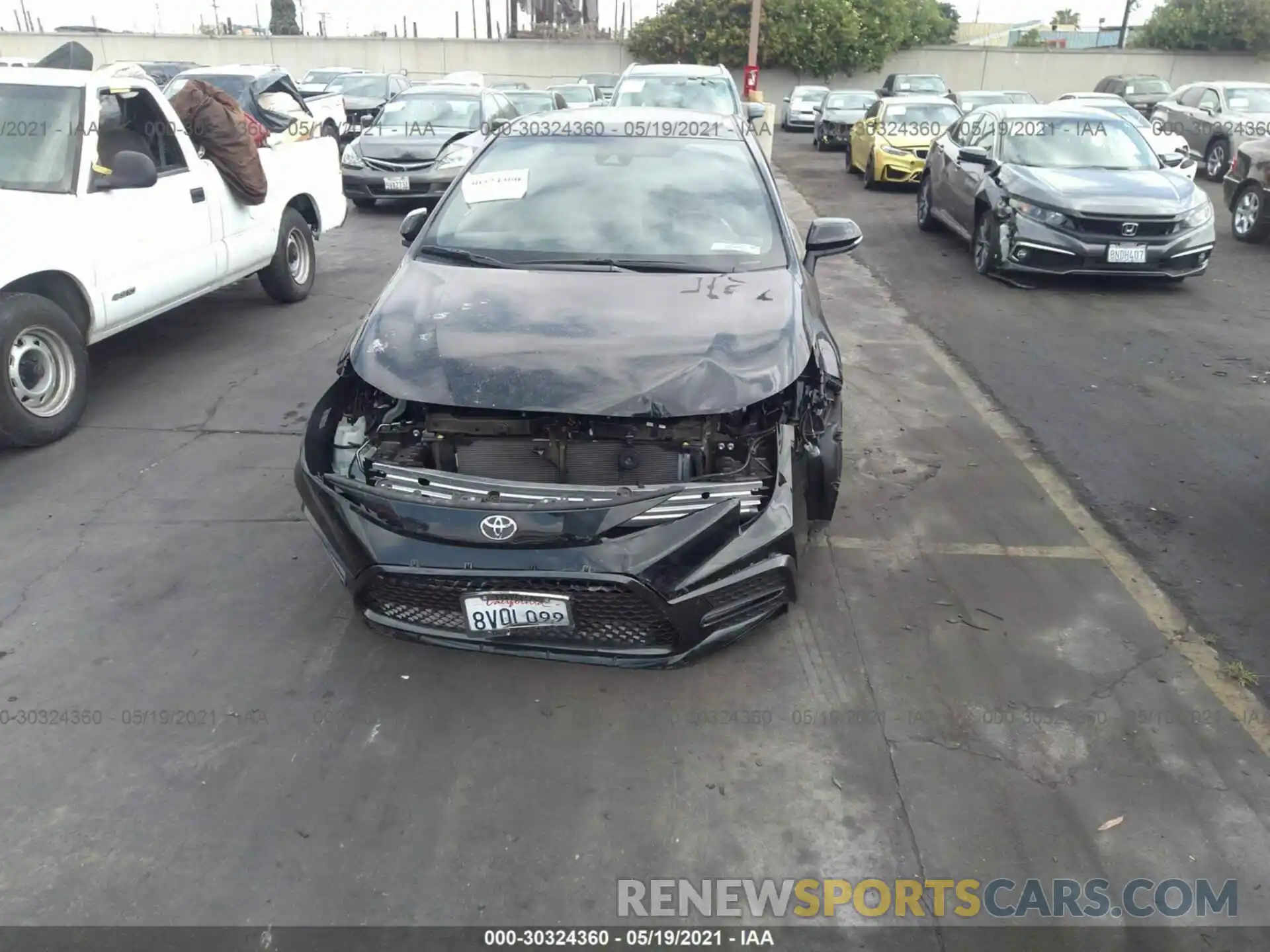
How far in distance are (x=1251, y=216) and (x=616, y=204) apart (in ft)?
32.5

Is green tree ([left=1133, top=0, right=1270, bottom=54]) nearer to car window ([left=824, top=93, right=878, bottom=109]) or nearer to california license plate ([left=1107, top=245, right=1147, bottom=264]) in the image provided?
car window ([left=824, top=93, right=878, bottom=109])

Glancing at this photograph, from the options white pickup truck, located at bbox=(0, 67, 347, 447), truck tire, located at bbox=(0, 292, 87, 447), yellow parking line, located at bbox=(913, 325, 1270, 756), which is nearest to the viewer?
yellow parking line, located at bbox=(913, 325, 1270, 756)

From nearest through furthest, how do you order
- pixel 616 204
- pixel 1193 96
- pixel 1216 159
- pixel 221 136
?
pixel 616 204, pixel 221 136, pixel 1216 159, pixel 1193 96

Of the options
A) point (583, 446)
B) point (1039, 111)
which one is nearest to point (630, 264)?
point (583, 446)

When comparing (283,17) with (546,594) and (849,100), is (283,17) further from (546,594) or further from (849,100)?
(546,594)

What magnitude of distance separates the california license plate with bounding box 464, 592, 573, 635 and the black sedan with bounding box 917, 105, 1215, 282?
23.8 ft

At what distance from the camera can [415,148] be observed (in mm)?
12625

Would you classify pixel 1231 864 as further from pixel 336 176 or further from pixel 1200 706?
pixel 336 176

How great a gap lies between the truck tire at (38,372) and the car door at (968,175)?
824 cm

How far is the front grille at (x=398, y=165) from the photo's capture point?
40.9 feet

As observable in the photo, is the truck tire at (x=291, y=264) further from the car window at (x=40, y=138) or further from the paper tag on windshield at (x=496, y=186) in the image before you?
the paper tag on windshield at (x=496, y=186)

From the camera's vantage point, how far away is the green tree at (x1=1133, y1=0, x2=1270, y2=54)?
113 ft

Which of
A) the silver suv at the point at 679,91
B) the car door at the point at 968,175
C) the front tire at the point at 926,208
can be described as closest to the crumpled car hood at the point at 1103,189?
the car door at the point at 968,175

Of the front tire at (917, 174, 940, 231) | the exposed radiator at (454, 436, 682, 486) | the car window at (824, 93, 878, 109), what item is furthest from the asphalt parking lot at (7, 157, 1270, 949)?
the car window at (824, 93, 878, 109)
